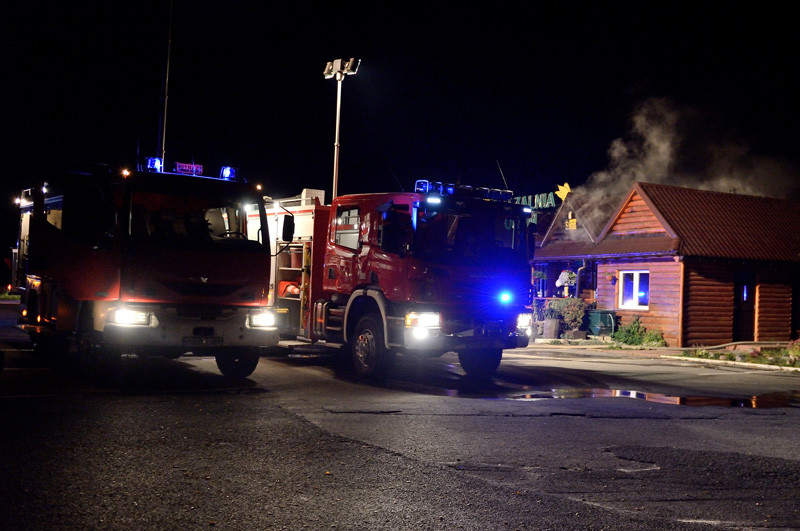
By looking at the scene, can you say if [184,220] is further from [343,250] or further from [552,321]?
[552,321]

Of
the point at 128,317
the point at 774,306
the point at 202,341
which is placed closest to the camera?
the point at 128,317

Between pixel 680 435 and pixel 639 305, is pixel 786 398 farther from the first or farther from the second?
pixel 639 305

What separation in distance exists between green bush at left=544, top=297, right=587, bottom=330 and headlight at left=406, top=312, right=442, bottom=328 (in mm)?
14849

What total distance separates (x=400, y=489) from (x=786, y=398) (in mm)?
9142

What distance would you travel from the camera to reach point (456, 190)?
43.1 feet

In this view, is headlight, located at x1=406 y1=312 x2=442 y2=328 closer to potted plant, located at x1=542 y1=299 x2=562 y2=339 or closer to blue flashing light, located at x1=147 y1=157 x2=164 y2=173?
blue flashing light, located at x1=147 y1=157 x2=164 y2=173

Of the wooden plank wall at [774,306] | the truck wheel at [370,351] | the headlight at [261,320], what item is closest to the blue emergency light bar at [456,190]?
the truck wheel at [370,351]

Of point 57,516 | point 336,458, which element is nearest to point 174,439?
point 336,458

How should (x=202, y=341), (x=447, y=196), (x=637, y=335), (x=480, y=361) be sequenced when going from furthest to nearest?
(x=637, y=335), (x=480, y=361), (x=447, y=196), (x=202, y=341)

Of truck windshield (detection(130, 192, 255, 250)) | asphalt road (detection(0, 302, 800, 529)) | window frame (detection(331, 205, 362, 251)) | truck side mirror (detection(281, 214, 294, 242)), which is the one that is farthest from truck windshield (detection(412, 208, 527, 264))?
truck windshield (detection(130, 192, 255, 250))

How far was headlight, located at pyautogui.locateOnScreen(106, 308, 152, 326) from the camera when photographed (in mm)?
10891

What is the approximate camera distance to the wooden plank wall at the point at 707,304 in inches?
973

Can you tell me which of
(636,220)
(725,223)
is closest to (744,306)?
(725,223)

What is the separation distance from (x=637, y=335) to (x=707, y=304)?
2.47 m
